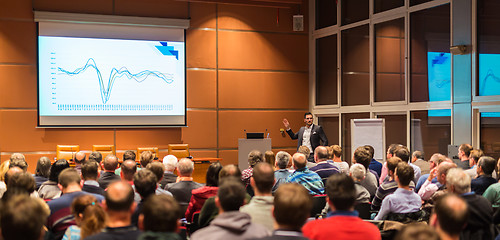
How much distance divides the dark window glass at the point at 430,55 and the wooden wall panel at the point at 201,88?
4131 mm

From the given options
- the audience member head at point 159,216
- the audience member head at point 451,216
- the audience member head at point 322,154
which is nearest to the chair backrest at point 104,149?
the audience member head at point 322,154

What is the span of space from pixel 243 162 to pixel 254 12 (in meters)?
3.50

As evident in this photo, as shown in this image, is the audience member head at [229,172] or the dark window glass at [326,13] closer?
the audience member head at [229,172]

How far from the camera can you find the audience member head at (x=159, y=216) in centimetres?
219

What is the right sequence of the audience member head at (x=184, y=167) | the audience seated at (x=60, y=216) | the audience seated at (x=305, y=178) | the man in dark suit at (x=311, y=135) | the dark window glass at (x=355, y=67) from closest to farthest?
1. the audience seated at (x=60, y=216)
2. the audience member head at (x=184, y=167)
3. the audience seated at (x=305, y=178)
4. the man in dark suit at (x=311, y=135)
5. the dark window glass at (x=355, y=67)

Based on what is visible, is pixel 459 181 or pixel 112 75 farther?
pixel 112 75

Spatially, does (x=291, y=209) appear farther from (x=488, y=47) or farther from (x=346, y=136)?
(x=346, y=136)

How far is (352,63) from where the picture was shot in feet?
33.8

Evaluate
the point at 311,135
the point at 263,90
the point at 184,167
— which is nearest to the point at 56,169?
the point at 184,167

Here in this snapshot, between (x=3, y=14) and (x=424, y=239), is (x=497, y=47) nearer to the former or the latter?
(x=424, y=239)

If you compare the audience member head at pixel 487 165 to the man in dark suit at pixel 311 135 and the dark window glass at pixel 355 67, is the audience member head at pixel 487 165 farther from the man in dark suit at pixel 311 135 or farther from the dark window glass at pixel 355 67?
the dark window glass at pixel 355 67

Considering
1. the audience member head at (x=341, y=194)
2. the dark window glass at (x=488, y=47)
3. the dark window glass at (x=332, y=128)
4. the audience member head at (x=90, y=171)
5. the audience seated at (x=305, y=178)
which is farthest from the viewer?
the dark window glass at (x=332, y=128)

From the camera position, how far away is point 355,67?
403 inches

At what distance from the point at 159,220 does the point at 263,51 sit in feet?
29.2
